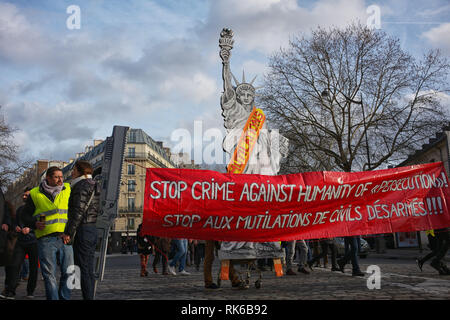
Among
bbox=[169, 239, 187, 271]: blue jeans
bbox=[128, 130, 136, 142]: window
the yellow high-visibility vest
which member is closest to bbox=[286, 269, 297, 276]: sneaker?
bbox=[169, 239, 187, 271]: blue jeans

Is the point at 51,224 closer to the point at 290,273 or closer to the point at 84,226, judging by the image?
the point at 84,226

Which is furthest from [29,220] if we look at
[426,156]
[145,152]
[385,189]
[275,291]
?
[145,152]

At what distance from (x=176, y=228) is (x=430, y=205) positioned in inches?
172

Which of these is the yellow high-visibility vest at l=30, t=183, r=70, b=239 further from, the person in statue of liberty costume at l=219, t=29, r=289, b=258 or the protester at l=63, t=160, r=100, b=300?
the person in statue of liberty costume at l=219, t=29, r=289, b=258

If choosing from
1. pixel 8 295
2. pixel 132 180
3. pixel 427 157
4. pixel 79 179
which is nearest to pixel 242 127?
pixel 8 295

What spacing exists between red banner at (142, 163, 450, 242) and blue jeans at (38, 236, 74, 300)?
1.55m

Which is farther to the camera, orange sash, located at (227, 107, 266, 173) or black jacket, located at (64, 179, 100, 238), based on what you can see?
orange sash, located at (227, 107, 266, 173)

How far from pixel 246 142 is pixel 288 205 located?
5.18 metres

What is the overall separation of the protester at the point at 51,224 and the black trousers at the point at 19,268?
8.48 feet

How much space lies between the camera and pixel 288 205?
744 cm

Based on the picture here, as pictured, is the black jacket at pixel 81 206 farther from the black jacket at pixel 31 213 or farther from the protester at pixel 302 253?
the protester at pixel 302 253

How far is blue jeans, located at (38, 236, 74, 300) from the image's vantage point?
5.35m

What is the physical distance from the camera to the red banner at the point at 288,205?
7.17 meters
